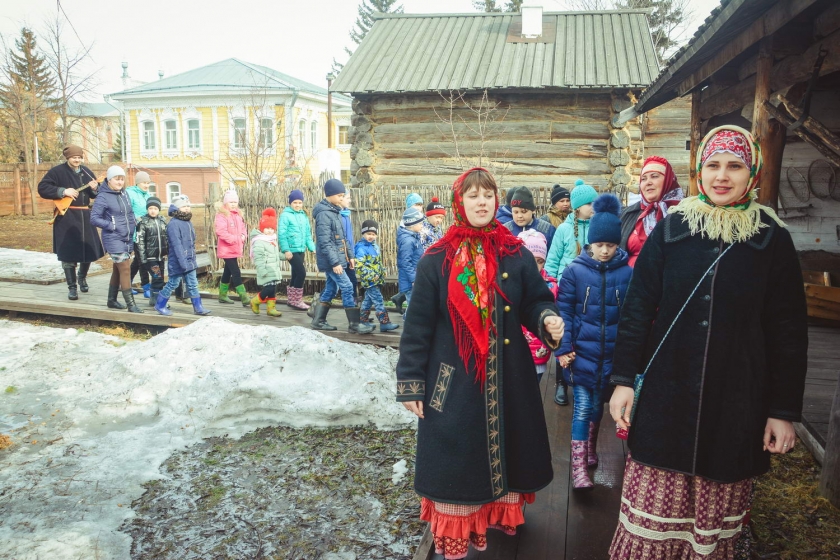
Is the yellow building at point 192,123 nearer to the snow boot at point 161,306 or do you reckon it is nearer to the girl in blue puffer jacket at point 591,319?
the snow boot at point 161,306

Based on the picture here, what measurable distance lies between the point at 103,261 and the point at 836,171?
14.0 meters

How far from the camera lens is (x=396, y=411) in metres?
5.26

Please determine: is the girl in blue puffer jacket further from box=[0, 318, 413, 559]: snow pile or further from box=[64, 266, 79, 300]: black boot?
box=[64, 266, 79, 300]: black boot

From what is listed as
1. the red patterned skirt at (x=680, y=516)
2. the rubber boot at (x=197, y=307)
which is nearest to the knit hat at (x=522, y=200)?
the red patterned skirt at (x=680, y=516)

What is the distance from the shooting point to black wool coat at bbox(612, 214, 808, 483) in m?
2.42

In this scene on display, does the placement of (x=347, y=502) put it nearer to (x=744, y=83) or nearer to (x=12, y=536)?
(x=12, y=536)

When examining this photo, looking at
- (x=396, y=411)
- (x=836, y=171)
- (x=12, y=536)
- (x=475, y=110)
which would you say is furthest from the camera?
(x=475, y=110)

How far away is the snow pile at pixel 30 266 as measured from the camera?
10992mm

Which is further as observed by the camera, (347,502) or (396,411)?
(396,411)

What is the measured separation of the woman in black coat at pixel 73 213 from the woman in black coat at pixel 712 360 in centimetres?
812

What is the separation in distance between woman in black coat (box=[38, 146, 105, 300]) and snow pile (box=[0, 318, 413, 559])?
2.18 meters

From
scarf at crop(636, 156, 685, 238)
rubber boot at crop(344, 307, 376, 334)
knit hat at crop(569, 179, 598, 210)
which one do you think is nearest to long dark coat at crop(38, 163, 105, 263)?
rubber boot at crop(344, 307, 376, 334)

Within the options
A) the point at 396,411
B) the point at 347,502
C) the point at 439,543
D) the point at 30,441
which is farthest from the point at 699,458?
the point at 30,441

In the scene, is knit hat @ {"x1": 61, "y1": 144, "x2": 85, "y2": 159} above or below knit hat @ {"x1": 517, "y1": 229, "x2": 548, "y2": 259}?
above
